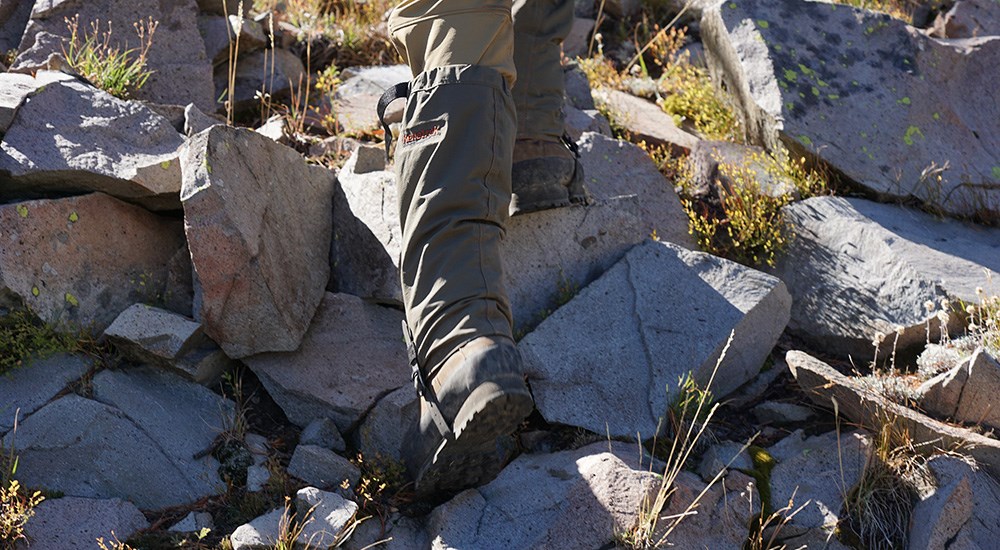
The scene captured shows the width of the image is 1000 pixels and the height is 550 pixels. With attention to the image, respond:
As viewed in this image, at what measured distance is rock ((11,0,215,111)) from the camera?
5.90 metres

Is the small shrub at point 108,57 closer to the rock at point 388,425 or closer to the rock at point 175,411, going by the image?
the rock at point 175,411

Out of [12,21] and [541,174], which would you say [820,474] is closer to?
[541,174]

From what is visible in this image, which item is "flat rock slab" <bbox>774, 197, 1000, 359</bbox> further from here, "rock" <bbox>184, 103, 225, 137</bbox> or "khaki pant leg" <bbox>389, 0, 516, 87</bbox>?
"rock" <bbox>184, 103, 225, 137</bbox>

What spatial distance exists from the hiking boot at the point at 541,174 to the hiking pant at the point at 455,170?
878 mm

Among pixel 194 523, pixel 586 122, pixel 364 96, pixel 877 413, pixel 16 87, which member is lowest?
pixel 194 523

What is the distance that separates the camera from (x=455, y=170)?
3711 millimetres

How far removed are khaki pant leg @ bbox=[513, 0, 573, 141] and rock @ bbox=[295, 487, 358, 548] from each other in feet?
6.57

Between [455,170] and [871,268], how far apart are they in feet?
8.90

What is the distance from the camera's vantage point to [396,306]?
16.2ft

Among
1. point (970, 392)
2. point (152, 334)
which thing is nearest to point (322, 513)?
point (152, 334)

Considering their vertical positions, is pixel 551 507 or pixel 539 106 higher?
pixel 539 106

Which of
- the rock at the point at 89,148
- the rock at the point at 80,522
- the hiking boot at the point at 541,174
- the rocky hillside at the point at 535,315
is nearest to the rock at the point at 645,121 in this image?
the rocky hillside at the point at 535,315

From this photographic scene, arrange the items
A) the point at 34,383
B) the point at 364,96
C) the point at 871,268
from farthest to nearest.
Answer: the point at 364,96 < the point at 871,268 < the point at 34,383

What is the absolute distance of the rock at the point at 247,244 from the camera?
436 centimetres
